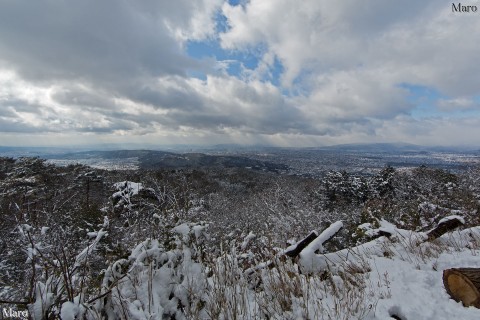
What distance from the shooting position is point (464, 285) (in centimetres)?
229

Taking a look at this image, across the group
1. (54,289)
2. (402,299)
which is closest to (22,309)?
(54,289)

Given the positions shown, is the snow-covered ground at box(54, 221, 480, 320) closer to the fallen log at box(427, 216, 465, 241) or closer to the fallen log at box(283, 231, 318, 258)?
the fallen log at box(283, 231, 318, 258)

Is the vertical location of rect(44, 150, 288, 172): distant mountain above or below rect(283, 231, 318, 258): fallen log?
below

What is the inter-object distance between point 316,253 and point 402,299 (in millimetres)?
1132

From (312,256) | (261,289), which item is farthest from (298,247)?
(261,289)

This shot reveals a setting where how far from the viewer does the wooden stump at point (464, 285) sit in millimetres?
2188

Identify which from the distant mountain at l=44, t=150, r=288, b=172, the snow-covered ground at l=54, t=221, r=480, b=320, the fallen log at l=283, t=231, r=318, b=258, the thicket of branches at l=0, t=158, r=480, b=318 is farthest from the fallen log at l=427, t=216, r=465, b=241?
the distant mountain at l=44, t=150, r=288, b=172

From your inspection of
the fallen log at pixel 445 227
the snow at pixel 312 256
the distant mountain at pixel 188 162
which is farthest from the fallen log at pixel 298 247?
the distant mountain at pixel 188 162

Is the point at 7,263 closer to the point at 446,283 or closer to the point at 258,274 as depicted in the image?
the point at 258,274

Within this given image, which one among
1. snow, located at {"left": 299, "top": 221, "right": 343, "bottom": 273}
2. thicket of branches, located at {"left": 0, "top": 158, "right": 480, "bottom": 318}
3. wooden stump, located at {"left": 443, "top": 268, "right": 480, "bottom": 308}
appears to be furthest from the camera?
snow, located at {"left": 299, "top": 221, "right": 343, "bottom": 273}

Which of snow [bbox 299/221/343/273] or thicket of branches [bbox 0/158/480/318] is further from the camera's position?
snow [bbox 299/221/343/273]

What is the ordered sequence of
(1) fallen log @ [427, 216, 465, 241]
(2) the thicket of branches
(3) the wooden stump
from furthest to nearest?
(1) fallen log @ [427, 216, 465, 241] < (2) the thicket of branches < (3) the wooden stump

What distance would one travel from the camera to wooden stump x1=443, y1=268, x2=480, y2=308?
7.18 feet

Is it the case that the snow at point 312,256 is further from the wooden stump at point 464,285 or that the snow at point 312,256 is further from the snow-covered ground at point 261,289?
the wooden stump at point 464,285
